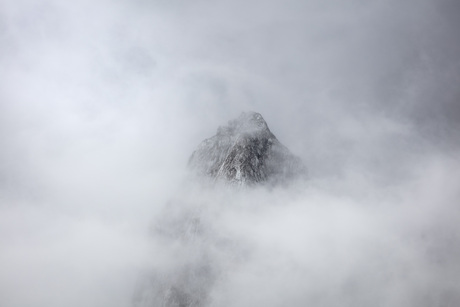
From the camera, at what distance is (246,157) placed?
165 m

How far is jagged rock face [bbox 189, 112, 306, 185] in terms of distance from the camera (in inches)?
6447

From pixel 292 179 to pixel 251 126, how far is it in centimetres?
3910

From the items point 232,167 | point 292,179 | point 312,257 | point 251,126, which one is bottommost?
point 312,257

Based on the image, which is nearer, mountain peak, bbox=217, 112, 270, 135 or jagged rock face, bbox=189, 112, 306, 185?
jagged rock face, bbox=189, 112, 306, 185

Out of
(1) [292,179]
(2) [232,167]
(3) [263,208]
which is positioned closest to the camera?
(2) [232,167]

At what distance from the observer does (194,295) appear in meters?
138

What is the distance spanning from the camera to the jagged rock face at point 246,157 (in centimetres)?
16375

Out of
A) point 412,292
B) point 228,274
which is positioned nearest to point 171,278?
Result: point 228,274

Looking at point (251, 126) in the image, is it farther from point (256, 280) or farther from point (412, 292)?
point (412, 292)

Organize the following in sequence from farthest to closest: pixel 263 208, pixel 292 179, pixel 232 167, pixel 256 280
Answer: pixel 292 179 → pixel 263 208 → pixel 232 167 → pixel 256 280

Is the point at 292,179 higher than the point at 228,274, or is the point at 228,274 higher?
the point at 292,179

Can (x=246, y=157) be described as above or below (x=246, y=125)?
below

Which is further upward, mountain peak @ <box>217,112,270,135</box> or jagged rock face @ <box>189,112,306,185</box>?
mountain peak @ <box>217,112,270,135</box>

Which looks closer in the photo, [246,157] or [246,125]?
[246,157]
